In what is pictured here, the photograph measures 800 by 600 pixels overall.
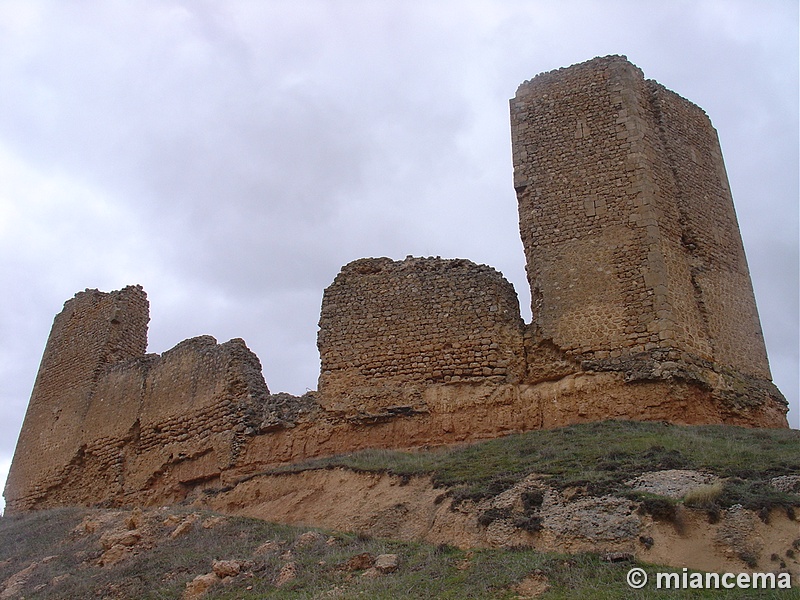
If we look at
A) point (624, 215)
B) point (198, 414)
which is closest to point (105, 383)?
point (198, 414)

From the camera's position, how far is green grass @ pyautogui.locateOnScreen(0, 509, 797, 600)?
230 inches

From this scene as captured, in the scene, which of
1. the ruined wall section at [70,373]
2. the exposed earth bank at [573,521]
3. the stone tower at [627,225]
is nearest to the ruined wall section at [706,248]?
the stone tower at [627,225]

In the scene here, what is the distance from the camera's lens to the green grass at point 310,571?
5.83m

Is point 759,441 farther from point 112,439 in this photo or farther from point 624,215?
point 112,439

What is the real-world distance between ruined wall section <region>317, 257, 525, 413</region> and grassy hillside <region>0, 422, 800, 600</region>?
1.43 m

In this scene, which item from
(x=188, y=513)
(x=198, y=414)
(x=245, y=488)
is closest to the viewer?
(x=188, y=513)

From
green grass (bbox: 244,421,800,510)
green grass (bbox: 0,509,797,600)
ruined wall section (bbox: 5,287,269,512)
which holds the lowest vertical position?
green grass (bbox: 0,509,797,600)

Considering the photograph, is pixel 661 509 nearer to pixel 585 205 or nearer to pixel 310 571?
pixel 310 571

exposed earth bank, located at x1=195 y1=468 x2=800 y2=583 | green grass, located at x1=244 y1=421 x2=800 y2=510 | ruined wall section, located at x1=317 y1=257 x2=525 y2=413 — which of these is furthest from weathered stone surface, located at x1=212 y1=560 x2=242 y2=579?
ruined wall section, located at x1=317 y1=257 x2=525 y2=413

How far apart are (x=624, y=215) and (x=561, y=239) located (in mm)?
1022

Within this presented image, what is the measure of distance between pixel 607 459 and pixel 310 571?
345 cm

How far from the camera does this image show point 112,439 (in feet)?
51.1

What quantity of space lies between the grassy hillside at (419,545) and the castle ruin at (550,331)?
988mm

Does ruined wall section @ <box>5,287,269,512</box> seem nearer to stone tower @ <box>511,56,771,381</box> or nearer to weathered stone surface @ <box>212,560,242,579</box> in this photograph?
stone tower @ <box>511,56,771,381</box>
